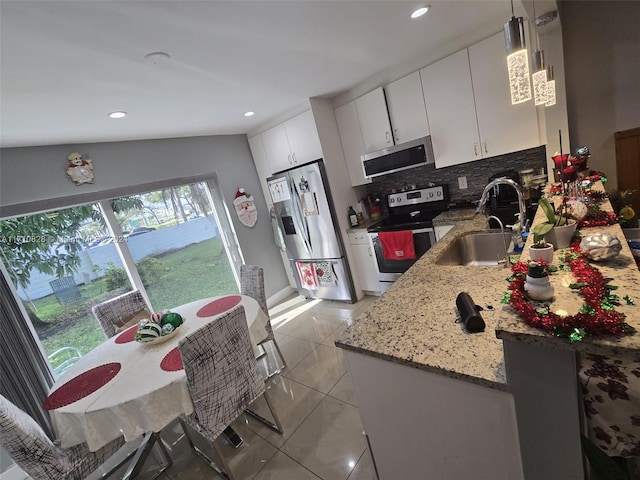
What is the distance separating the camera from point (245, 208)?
386 cm

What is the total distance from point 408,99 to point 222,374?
2822mm

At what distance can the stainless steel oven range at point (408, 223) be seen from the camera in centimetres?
285

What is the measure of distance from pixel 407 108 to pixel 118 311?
326 cm

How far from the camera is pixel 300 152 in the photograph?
3.37 meters

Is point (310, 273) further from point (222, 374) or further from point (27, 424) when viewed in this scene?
point (27, 424)

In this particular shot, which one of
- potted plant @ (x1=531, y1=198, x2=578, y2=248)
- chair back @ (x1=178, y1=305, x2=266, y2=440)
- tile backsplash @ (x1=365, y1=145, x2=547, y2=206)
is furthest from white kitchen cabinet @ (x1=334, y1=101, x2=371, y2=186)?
potted plant @ (x1=531, y1=198, x2=578, y2=248)

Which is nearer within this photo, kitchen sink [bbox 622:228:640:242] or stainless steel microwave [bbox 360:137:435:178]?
kitchen sink [bbox 622:228:640:242]

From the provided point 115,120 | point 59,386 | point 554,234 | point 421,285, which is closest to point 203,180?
point 115,120

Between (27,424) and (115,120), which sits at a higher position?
(115,120)

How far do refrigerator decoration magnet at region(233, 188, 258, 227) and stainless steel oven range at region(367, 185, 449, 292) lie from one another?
166 cm

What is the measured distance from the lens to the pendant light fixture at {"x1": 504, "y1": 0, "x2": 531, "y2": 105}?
1.01 metres

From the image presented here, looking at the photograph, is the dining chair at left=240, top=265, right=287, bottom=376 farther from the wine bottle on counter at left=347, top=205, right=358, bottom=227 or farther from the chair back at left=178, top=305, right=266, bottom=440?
the wine bottle on counter at left=347, top=205, right=358, bottom=227

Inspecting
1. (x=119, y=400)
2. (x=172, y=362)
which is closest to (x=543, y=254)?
(x=172, y=362)

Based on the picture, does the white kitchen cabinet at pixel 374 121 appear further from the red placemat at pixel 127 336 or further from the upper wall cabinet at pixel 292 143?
the red placemat at pixel 127 336
